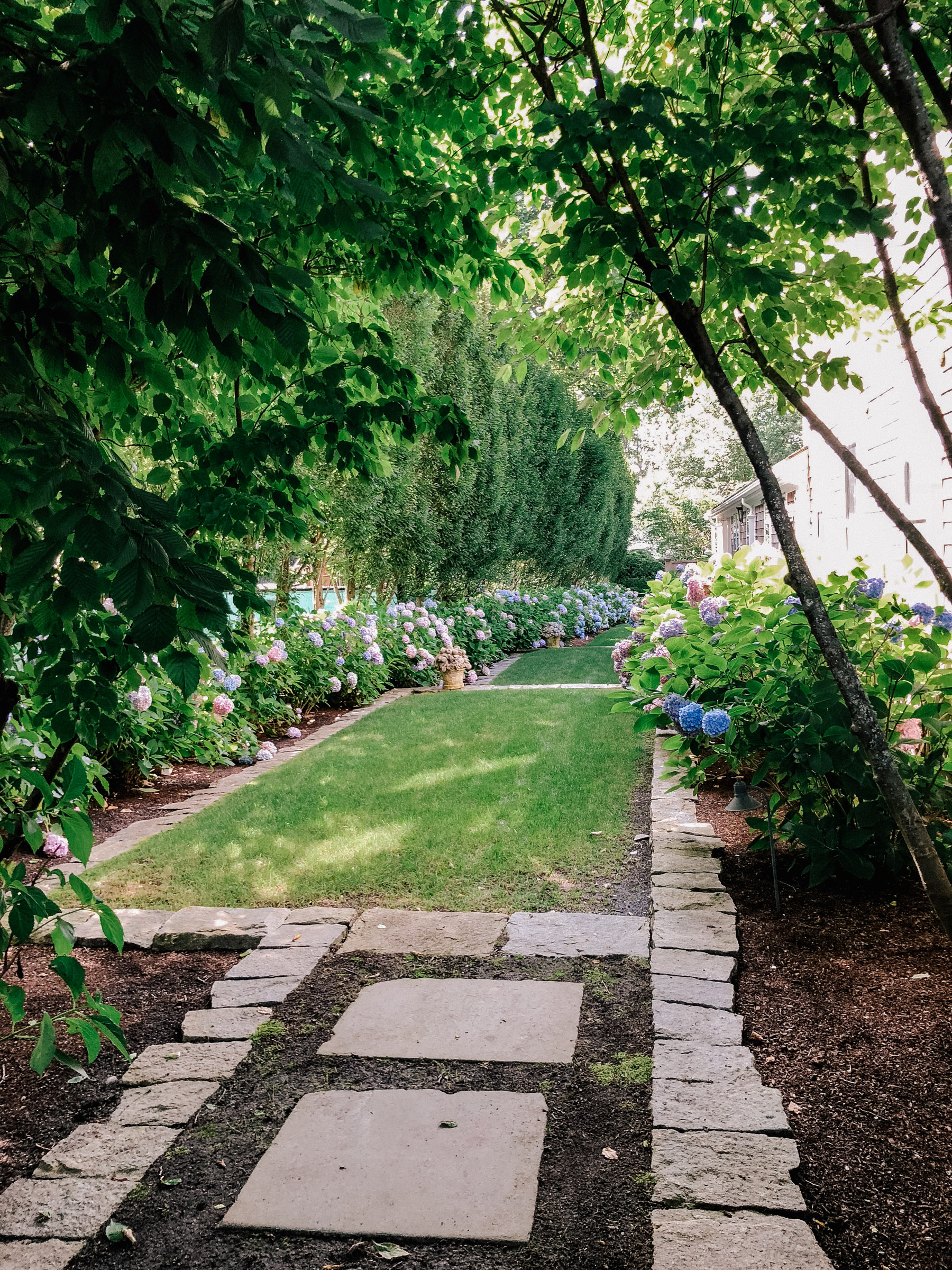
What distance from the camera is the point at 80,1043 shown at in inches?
110

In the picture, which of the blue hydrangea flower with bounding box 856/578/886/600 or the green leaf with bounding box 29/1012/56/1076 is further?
the blue hydrangea flower with bounding box 856/578/886/600

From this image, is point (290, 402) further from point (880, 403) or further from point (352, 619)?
point (352, 619)

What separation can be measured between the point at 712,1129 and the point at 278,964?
164cm

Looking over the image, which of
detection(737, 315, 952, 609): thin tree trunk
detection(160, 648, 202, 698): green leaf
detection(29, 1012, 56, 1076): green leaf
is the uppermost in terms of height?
detection(737, 315, 952, 609): thin tree trunk

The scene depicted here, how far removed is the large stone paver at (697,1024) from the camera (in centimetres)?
250

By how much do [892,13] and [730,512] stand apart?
2701 centimetres

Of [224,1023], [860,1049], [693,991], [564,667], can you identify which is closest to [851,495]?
[564,667]

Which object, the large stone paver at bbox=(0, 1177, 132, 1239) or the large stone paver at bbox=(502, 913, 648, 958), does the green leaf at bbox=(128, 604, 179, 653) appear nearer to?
the large stone paver at bbox=(0, 1177, 132, 1239)

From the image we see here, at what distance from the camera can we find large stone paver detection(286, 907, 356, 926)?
137 inches

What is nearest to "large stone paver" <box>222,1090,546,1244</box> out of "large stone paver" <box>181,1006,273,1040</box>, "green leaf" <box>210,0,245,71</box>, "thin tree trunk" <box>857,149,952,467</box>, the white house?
"large stone paver" <box>181,1006,273,1040</box>

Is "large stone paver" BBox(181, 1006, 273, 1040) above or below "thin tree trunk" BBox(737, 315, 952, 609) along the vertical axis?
below

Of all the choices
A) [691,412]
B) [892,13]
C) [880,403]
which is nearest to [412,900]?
[892,13]

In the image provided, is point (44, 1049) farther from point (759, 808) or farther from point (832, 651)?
point (759, 808)

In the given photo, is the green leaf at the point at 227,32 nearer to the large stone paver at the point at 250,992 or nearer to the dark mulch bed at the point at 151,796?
the large stone paver at the point at 250,992
